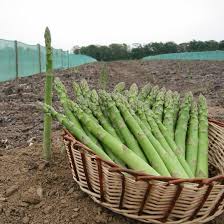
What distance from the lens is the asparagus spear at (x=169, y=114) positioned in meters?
2.83

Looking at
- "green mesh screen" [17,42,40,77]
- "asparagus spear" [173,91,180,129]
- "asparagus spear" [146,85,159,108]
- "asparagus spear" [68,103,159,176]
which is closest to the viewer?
"asparagus spear" [68,103,159,176]

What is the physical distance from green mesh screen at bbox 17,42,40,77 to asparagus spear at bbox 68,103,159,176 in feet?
52.6

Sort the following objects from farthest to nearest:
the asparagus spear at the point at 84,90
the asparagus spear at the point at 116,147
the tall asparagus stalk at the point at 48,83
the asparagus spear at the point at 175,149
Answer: the asparagus spear at the point at 84,90 → the tall asparagus stalk at the point at 48,83 → the asparagus spear at the point at 175,149 → the asparagus spear at the point at 116,147

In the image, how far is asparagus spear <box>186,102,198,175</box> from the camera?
8.50 ft

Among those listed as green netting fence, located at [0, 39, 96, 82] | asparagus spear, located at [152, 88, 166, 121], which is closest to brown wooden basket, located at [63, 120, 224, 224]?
asparagus spear, located at [152, 88, 166, 121]

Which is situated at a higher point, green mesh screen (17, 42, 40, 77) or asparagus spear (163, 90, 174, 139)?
asparagus spear (163, 90, 174, 139)

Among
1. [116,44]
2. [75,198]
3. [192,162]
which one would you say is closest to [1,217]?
[75,198]

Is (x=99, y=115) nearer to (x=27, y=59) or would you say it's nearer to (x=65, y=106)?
(x=65, y=106)

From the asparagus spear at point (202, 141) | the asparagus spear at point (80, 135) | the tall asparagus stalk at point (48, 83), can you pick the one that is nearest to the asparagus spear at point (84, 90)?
the tall asparagus stalk at point (48, 83)

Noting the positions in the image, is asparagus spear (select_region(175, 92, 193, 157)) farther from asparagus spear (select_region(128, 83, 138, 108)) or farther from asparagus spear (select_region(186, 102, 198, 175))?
asparagus spear (select_region(128, 83, 138, 108))

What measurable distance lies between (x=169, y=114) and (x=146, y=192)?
3.20 ft

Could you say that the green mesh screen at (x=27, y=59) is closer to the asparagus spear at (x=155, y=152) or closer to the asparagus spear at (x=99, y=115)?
the asparagus spear at (x=99, y=115)

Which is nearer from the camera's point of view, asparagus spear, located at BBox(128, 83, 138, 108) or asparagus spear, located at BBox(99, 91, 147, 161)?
asparagus spear, located at BBox(99, 91, 147, 161)

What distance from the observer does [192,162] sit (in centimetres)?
258
